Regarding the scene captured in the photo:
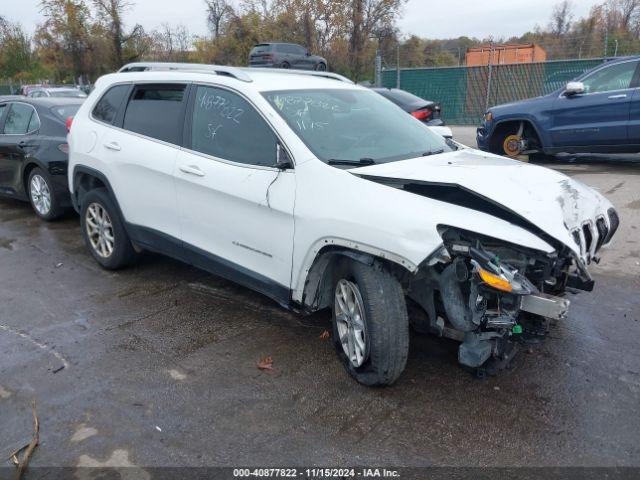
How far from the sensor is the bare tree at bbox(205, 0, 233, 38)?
3650cm

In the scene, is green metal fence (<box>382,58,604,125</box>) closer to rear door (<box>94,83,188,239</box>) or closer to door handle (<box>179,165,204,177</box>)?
rear door (<box>94,83,188,239</box>)

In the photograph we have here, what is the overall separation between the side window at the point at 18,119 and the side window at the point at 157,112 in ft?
10.4

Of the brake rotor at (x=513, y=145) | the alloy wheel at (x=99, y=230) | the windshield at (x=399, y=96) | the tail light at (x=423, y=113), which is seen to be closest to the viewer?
the alloy wheel at (x=99, y=230)

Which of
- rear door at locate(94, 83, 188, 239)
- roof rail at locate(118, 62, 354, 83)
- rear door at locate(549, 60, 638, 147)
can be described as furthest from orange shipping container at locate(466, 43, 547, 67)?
rear door at locate(94, 83, 188, 239)

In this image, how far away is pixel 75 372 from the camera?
11.8 feet

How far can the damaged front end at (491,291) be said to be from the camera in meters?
2.86

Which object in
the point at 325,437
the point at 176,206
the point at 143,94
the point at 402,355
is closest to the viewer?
the point at 325,437

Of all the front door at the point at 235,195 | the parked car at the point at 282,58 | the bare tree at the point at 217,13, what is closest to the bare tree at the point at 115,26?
the bare tree at the point at 217,13

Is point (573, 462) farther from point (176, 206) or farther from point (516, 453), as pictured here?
point (176, 206)

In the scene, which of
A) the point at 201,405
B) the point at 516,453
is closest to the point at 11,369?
the point at 201,405

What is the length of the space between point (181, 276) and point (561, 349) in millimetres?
3308

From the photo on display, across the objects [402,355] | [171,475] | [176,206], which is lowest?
[171,475]

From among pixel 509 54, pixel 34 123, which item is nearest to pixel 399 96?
pixel 34 123

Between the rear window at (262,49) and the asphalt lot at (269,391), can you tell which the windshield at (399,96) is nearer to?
the rear window at (262,49)
